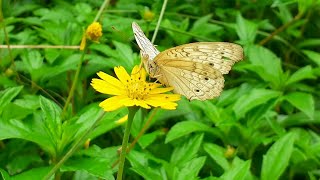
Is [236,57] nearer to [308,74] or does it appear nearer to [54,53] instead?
[308,74]

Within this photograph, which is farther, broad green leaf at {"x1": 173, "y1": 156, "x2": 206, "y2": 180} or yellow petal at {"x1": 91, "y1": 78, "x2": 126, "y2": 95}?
broad green leaf at {"x1": 173, "y1": 156, "x2": 206, "y2": 180}

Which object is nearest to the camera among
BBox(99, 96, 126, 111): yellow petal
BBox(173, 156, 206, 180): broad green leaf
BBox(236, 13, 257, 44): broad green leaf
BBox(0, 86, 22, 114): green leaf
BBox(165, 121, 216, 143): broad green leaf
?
BBox(99, 96, 126, 111): yellow petal

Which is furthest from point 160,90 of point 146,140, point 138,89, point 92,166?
point 146,140

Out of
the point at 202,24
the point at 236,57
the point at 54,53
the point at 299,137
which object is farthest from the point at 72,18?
the point at 236,57

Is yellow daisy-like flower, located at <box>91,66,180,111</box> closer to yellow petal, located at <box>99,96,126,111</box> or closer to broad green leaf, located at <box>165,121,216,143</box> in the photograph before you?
yellow petal, located at <box>99,96,126,111</box>

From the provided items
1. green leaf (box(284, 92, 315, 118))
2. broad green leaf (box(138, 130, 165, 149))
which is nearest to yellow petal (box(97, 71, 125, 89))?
broad green leaf (box(138, 130, 165, 149))

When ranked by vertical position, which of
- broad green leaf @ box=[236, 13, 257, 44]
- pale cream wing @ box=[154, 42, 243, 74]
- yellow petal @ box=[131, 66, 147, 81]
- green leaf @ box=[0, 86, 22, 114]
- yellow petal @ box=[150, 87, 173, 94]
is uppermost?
pale cream wing @ box=[154, 42, 243, 74]

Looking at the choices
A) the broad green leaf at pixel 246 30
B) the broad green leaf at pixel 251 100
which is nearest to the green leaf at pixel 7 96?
the broad green leaf at pixel 251 100
